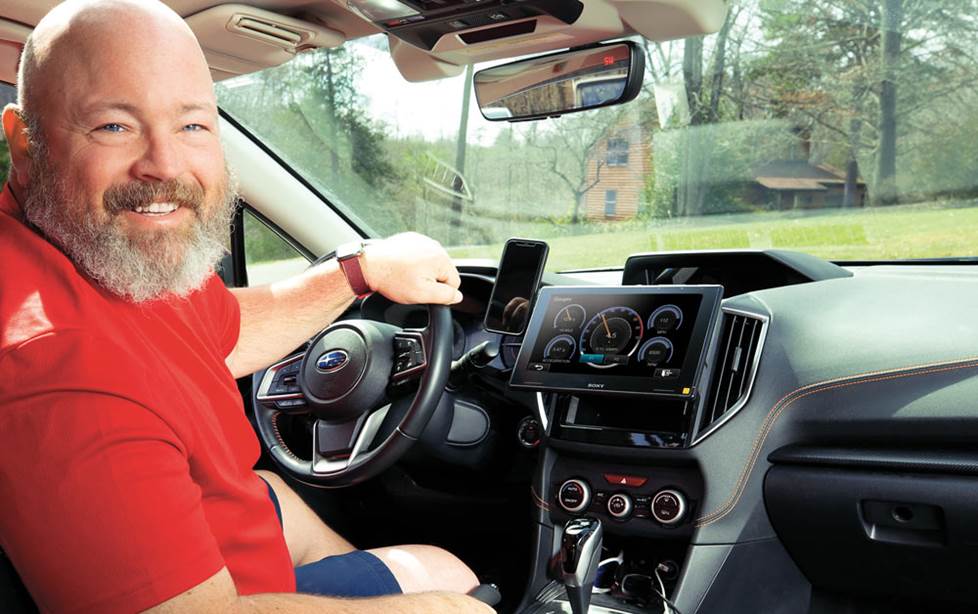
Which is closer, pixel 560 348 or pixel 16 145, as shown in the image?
pixel 16 145

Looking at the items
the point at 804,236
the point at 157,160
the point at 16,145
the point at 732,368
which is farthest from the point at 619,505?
the point at 16,145

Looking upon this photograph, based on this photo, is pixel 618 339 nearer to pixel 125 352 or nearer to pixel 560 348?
pixel 560 348

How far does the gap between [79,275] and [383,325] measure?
1.08 m

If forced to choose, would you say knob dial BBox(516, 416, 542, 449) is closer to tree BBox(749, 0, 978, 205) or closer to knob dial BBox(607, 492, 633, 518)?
knob dial BBox(607, 492, 633, 518)

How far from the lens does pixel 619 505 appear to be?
218cm

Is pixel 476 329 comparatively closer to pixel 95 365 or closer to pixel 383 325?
pixel 383 325

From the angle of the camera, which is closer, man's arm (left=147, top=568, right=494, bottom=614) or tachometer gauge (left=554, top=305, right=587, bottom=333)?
man's arm (left=147, top=568, right=494, bottom=614)

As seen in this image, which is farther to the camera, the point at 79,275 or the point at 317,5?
the point at 317,5

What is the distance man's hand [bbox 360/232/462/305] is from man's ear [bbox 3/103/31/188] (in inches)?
30.3

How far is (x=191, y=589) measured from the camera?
3.94 ft

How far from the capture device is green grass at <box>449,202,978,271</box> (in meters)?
2.63

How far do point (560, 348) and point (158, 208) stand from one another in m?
1.11

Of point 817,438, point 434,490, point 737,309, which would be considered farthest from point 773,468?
point 434,490

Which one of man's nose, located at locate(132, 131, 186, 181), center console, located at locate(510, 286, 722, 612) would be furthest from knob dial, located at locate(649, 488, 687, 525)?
man's nose, located at locate(132, 131, 186, 181)
